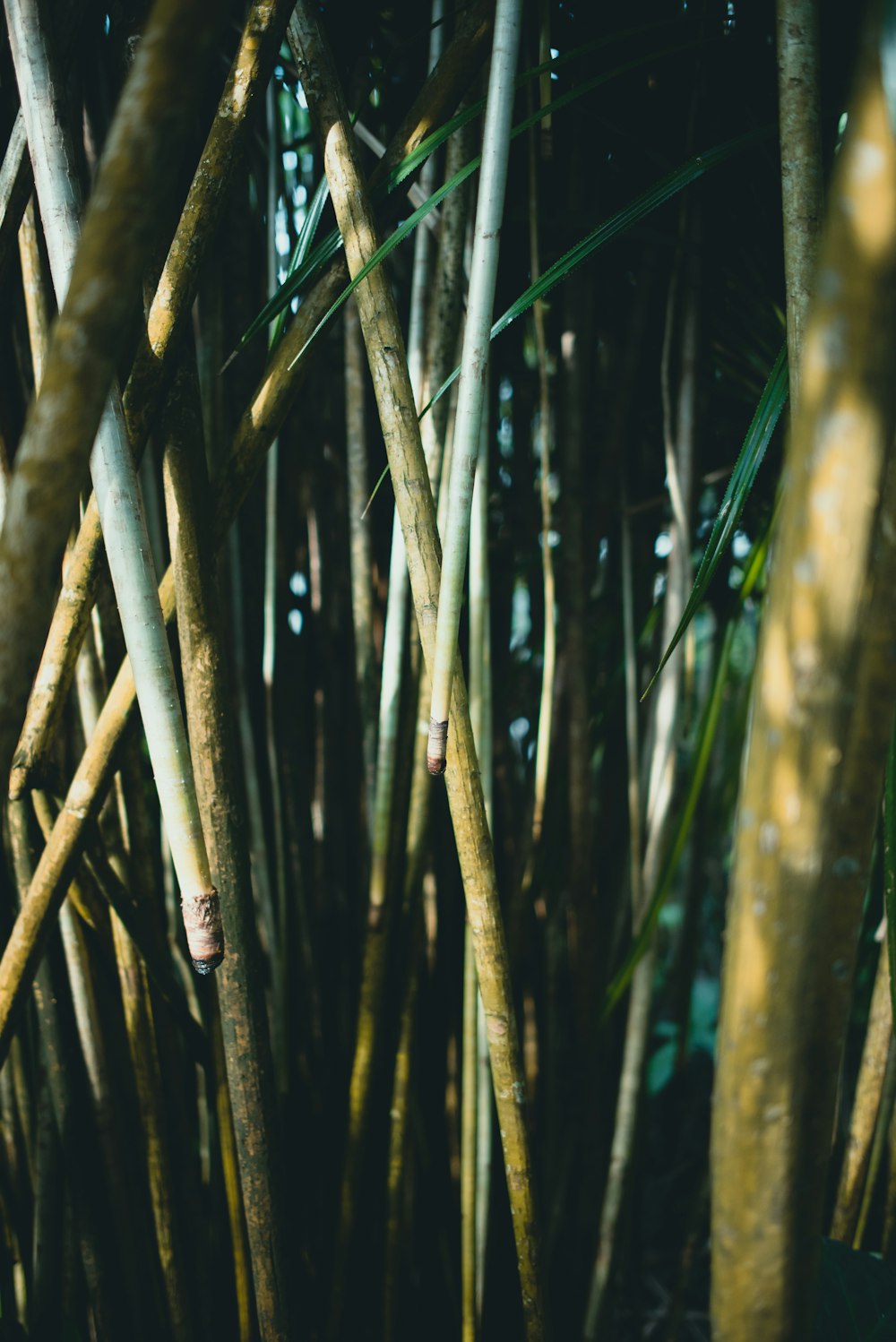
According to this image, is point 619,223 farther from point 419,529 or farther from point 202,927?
point 202,927

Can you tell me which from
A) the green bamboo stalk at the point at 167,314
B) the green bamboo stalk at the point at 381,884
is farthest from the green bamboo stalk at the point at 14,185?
the green bamboo stalk at the point at 381,884

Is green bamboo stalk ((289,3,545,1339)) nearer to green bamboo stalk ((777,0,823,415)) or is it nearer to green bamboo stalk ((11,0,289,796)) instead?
green bamboo stalk ((11,0,289,796))

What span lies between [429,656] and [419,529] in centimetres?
5

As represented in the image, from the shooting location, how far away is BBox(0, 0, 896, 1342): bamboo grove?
7.5 inches

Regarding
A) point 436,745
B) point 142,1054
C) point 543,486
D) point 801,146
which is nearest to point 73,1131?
point 142,1054

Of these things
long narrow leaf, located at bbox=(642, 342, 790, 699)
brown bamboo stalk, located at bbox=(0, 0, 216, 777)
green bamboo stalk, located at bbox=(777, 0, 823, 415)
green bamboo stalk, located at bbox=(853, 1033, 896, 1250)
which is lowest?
green bamboo stalk, located at bbox=(853, 1033, 896, 1250)

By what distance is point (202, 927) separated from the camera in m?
0.27

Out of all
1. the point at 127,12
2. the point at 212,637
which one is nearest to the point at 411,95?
the point at 127,12

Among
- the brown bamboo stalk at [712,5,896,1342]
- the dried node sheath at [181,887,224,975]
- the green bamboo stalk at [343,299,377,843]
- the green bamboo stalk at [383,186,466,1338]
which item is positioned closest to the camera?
the brown bamboo stalk at [712,5,896,1342]

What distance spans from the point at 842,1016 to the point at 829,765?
8 centimetres

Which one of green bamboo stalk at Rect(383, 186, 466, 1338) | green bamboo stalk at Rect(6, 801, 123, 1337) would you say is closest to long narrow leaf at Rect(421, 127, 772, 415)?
green bamboo stalk at Rect(383, 186, 466, 1338)

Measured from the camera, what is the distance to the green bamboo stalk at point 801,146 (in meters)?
0.28

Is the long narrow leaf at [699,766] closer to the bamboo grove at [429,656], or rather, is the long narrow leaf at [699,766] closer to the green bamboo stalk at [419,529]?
the bamboo grove at [429,656]

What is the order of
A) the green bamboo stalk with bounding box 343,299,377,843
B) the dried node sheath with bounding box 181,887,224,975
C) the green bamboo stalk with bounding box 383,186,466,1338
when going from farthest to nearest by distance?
the green bamboo stalk with bounding box 343,299,377,843 → the green bamboo stalk with bounding box 383,186,466,1338 → the dried node sheath with bounding box 181,887,224,975
